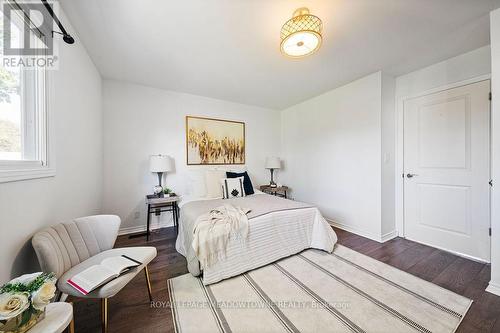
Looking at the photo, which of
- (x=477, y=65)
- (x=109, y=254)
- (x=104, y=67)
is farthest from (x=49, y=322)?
(x=477, y=65)

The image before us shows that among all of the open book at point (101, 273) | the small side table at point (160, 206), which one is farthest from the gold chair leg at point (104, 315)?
the small side table at point (160, 206)

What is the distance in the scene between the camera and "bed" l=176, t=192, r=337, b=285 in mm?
1780

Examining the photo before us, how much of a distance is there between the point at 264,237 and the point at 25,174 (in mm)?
1908

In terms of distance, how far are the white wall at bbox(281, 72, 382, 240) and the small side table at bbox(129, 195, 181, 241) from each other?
2584 mm

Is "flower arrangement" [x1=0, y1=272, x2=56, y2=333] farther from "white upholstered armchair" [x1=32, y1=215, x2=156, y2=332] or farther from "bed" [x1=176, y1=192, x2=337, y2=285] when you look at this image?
"bed" [x1=176, y1=192, x2=337, y2=285]

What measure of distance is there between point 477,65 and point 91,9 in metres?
4.04

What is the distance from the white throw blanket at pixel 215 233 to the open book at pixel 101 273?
0.52 m

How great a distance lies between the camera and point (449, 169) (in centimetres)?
228

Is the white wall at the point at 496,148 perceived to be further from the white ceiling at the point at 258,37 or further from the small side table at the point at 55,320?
the small side table at the point at 55,320

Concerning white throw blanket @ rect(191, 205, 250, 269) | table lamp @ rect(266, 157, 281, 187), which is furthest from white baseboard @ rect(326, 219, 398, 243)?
white throw blanket @ rect(191, 205, 250, 269)

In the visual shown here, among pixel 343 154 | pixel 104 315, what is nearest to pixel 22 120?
pixel 104 315

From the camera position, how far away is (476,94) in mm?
2072

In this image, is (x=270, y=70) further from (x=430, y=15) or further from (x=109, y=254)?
(x=109, y=254)

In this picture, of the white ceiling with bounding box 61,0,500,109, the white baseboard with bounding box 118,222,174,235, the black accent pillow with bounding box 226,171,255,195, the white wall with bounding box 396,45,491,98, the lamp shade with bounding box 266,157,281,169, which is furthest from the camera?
the lamp shade with bounding box 266,157,281,169
